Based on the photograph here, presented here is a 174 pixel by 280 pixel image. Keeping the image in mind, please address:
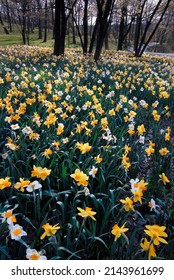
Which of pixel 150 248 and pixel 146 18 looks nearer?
pixel 150 248

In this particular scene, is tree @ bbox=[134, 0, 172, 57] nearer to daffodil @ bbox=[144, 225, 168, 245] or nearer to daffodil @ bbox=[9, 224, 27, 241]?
daffodil @ bbox=[144, 225, 168, 245]

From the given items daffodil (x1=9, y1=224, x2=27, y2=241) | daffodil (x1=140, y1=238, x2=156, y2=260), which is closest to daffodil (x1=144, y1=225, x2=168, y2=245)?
daffodil (x1=140, y1=238, x2=156, y2=260)

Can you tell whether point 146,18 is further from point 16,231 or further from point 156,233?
point 16,231

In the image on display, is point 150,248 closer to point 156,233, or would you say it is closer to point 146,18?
point 156,233

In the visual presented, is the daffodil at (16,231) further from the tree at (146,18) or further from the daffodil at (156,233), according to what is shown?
the tree at (146,18)

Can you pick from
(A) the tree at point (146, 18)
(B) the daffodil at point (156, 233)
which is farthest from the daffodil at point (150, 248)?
(A) the tree at point (146, 18)

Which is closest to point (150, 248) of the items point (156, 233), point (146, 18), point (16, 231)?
point (156, 233)

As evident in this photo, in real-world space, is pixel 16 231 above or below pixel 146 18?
below

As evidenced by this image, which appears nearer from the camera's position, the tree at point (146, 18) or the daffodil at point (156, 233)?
the daffodil at point (156, 233)

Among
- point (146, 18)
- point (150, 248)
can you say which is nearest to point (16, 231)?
point (150, 248)

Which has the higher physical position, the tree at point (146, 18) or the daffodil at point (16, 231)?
the tree at point (146, 18)
